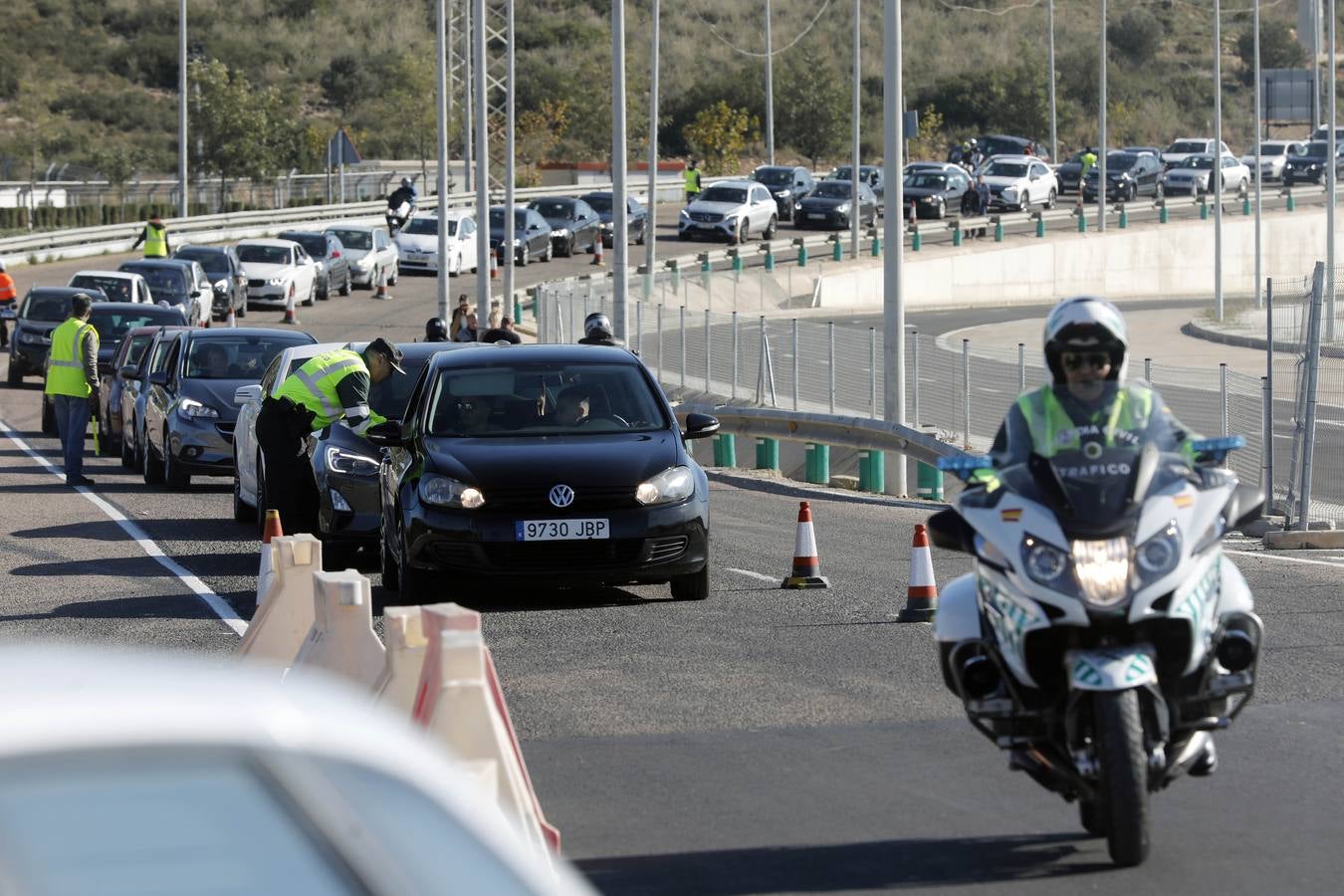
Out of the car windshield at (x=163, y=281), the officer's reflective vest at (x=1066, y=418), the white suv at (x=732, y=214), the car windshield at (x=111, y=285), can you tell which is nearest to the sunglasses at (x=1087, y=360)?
the officer's reflective vest at (x=1066, y=418)

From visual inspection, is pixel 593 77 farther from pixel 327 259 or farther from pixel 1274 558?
pixel 1274 558

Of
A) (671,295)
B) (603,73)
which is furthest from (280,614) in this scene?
(603,73)

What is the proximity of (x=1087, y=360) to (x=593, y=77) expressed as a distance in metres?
94.5

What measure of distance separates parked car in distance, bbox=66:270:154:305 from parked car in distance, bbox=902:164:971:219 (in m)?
37.8

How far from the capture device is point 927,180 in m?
72.6

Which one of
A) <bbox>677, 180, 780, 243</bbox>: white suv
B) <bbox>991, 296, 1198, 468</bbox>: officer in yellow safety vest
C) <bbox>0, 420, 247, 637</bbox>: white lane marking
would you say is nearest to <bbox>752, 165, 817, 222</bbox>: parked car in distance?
<bbox>677, 180, 780, 243</bbox>: white suv

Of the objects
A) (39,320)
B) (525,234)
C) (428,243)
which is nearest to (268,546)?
(39,320)

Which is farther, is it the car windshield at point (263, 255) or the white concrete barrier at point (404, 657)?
the car windshield at point (263, 255)

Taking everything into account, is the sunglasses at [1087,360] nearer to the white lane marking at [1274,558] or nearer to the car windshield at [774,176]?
the white lane marking at [1274,558]

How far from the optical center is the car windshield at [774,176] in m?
74.1

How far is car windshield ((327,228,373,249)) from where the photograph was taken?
55312mm

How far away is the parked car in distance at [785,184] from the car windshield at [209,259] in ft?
97.9

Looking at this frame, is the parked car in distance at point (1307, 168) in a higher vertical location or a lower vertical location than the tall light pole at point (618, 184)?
higher

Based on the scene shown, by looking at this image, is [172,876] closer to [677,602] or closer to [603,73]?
[677,602]
